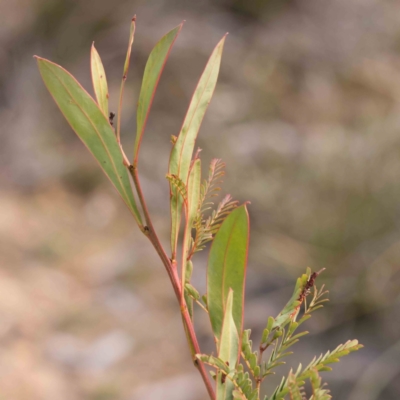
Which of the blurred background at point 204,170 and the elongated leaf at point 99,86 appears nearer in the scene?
the elongated leaf at point 99,86

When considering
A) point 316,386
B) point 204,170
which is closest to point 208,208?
point 316,386

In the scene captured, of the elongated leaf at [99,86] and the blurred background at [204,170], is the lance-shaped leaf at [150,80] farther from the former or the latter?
the blurred background at [204,170]

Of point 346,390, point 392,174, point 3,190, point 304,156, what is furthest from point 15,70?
point 346,390

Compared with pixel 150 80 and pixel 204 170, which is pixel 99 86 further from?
pixel 204 170

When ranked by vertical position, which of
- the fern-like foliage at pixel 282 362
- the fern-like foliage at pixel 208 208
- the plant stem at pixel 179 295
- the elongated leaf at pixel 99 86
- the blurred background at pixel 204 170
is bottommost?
the fern-like foliage at pixel 282 362

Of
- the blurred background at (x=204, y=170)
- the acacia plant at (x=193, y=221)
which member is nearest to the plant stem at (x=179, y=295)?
the acacia plant at (x=193, y=221)

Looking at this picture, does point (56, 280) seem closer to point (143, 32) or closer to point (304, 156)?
point (304, 156)
